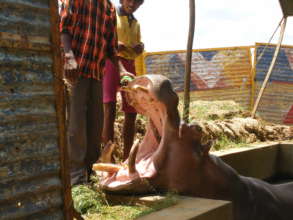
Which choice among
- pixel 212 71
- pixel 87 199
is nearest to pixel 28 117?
pixel 87 199

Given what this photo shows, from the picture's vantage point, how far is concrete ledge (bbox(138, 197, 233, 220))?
197cm

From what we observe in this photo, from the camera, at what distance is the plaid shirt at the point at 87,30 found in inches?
115

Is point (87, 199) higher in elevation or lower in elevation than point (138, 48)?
lower

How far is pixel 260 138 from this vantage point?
19.3 ft

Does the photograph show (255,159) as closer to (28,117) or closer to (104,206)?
(104,206)

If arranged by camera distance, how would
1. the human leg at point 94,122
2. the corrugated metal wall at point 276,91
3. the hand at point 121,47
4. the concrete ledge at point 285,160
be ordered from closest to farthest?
the human leg at point 94,122, the hand at point 121,47, the concrete ledge at point 285,160, the corrugated metal wall at point 276,91

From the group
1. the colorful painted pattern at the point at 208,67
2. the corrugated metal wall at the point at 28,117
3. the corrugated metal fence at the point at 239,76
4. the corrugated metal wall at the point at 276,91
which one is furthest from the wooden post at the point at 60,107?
Result: the corrugated metal wall at the point at 276,91

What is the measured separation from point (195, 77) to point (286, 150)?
21.0 ft

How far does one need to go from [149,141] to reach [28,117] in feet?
3.65

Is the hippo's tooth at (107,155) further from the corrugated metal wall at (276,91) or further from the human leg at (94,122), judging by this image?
the corrugated metal wall at (276,91)

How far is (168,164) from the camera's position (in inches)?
95.0

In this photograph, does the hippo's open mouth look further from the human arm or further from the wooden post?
the wooden post

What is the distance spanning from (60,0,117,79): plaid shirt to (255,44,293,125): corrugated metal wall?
951 centimetres

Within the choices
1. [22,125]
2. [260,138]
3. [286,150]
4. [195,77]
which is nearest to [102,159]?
[22,125]
